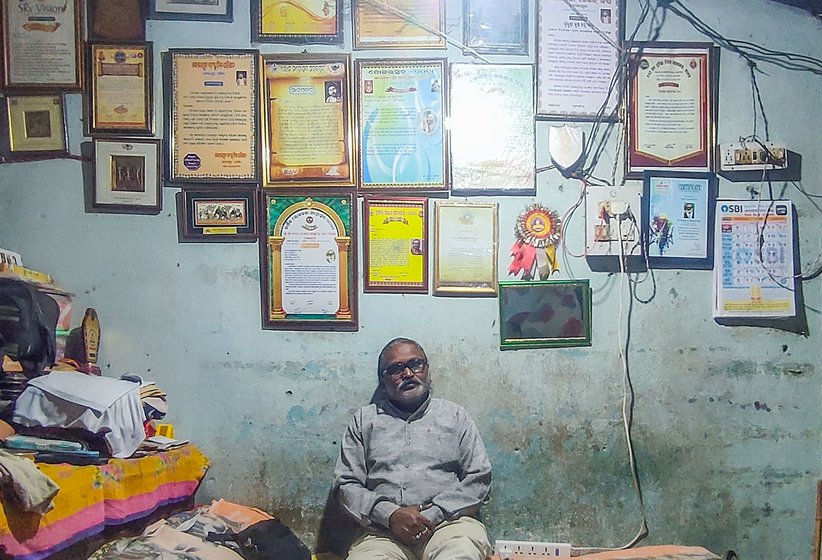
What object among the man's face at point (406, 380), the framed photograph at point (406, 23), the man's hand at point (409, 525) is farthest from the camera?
the framed photograph at point (406, 23)

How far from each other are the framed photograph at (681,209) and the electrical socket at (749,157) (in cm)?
8

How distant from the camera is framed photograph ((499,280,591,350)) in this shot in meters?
2.65

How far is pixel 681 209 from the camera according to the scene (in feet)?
8.68

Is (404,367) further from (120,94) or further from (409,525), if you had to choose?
(120,94)

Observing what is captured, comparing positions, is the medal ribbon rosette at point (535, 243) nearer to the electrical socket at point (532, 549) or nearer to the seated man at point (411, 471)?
the seated man at point (411, 471)

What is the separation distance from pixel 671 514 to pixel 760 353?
0.69 meters

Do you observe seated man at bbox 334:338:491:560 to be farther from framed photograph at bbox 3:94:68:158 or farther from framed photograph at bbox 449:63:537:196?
framed photograph at bbox 3:94:68:158

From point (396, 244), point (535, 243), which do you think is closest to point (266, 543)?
point (396, 244)

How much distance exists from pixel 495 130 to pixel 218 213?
3.51ft

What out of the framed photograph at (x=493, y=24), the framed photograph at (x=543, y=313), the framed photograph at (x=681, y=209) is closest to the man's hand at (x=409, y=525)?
the framed photograph at (x=543, y=313)

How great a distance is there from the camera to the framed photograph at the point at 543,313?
104 inches

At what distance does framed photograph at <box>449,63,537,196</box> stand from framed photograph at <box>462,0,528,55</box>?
80 mm

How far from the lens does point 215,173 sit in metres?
2.65

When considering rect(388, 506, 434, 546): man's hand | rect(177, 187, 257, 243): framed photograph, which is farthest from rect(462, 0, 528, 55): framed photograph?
rect(388, 506, 434, 546): man's hand
